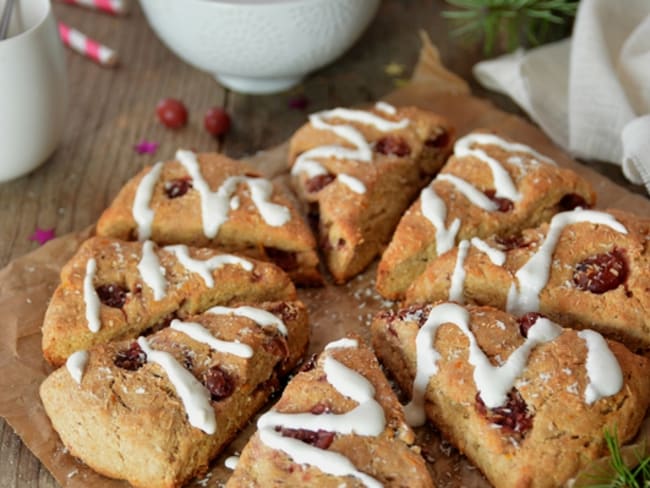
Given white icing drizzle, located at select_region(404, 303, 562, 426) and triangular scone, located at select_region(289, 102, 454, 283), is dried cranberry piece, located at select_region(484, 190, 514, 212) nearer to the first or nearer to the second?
triangular scone, located at select_region(289, 102, 454, 283)

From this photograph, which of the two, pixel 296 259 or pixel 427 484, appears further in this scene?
pixel 296 259

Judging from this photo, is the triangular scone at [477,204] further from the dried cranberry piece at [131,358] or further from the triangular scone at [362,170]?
the dried cranberry piece at [131,358]

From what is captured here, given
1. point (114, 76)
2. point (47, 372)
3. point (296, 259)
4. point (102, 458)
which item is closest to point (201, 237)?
point (296, 259)

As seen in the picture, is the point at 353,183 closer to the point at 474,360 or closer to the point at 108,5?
the point at 474,360

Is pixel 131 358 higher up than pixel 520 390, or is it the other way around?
pixel 520 390

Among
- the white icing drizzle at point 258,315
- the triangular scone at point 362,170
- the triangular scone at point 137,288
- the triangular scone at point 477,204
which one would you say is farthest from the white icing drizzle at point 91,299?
the triangular scone at point 477,204

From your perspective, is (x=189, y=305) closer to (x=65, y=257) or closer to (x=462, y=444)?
(x=65, y=257)

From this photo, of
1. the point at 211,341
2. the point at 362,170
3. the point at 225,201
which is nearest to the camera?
the point at 211,341

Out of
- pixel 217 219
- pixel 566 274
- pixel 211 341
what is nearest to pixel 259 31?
pixel 217 219
